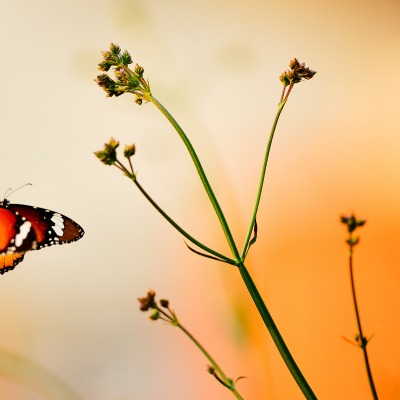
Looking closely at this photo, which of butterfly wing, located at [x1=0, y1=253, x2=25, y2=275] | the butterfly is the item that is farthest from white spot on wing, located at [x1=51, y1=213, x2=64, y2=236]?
butterfly wing, located at [x1=0, y1=253, x2=25, y2=275]

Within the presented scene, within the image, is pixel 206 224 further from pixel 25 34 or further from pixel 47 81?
pixel 25 34

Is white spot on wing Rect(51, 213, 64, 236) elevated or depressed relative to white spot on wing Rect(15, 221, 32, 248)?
elevated

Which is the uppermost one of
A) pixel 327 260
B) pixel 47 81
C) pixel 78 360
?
pixel 47 81

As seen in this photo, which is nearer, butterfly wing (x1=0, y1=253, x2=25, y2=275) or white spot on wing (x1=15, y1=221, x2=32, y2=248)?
white spot on wing (x1=15, y1=221, x2=32, y2=248)

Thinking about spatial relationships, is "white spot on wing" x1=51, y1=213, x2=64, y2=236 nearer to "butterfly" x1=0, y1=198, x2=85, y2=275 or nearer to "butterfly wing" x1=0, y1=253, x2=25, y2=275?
"butterfly" x1=0, y1=198, x2=85, y2=275

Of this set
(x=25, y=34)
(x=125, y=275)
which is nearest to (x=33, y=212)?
(x=125, y=275)

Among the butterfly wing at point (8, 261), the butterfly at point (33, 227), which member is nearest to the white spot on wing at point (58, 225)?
the butterfly at point (33, 227)
